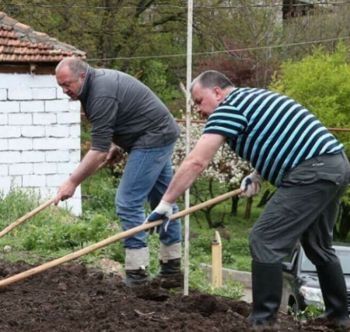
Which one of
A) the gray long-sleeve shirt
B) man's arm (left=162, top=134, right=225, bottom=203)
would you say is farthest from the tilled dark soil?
the gray long-sleeve shirt

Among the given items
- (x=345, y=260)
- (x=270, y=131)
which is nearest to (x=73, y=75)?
(x=270, y=131)

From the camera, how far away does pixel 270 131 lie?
18.5 feet

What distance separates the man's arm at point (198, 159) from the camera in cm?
559

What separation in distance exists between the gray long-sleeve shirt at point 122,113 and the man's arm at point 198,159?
114 centimetres

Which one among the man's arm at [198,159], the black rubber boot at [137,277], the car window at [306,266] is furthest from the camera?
the car window at [306,266]

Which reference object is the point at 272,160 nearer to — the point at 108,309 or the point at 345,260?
the point at 108,309

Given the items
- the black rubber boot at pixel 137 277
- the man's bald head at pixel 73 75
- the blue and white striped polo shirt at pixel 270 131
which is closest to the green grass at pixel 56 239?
the black rubber boot at pixel 137 277

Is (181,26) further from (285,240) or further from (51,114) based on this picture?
(285,240)

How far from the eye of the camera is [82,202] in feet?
70.0

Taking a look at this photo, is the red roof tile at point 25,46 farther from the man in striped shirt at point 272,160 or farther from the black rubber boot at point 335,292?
the man in striped shirt at point 272,160

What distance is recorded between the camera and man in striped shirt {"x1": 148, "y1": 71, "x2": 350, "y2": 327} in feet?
18.5

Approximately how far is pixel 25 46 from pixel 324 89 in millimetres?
8705

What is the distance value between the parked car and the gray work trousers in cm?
483

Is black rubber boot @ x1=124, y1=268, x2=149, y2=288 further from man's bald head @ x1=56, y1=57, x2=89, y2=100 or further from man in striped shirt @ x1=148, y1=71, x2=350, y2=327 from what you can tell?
man in striped shirt @ x1=148, y1=71, x2=350, y2=327
